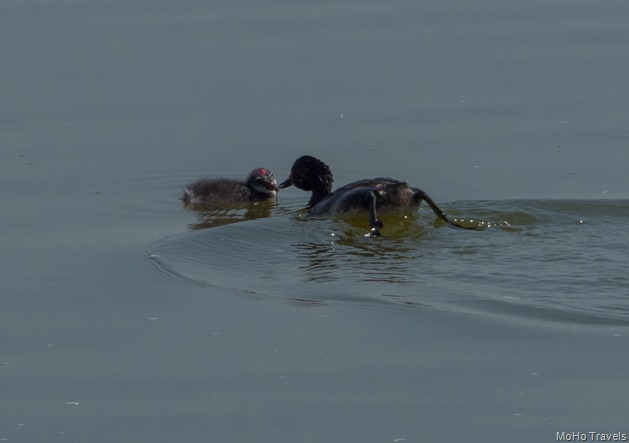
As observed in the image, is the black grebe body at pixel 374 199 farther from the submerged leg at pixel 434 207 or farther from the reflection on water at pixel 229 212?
the reflection on water at pixel 229 212

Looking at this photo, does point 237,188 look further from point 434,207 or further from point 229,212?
point 434,207

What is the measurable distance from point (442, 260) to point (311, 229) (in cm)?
141

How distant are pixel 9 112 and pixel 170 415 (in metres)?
7.05

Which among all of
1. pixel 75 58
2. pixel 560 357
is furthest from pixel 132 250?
pixel 75 58

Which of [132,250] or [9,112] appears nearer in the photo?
[132,250]

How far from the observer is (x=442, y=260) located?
359 inches

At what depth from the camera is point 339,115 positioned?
12727 mm

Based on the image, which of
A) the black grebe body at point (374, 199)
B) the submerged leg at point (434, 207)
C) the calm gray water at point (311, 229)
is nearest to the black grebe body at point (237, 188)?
the calm gray water at point (311, 229)

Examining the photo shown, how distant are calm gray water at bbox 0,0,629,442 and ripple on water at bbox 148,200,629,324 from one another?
0.03m

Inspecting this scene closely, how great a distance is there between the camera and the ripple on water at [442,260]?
8227 millimetres

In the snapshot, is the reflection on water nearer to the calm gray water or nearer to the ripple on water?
the calm gray water

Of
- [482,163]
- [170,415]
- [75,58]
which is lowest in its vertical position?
[170,415]

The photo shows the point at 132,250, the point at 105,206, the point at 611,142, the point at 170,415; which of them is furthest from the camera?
the point at 611,142

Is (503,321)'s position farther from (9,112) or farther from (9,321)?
(9,112)
